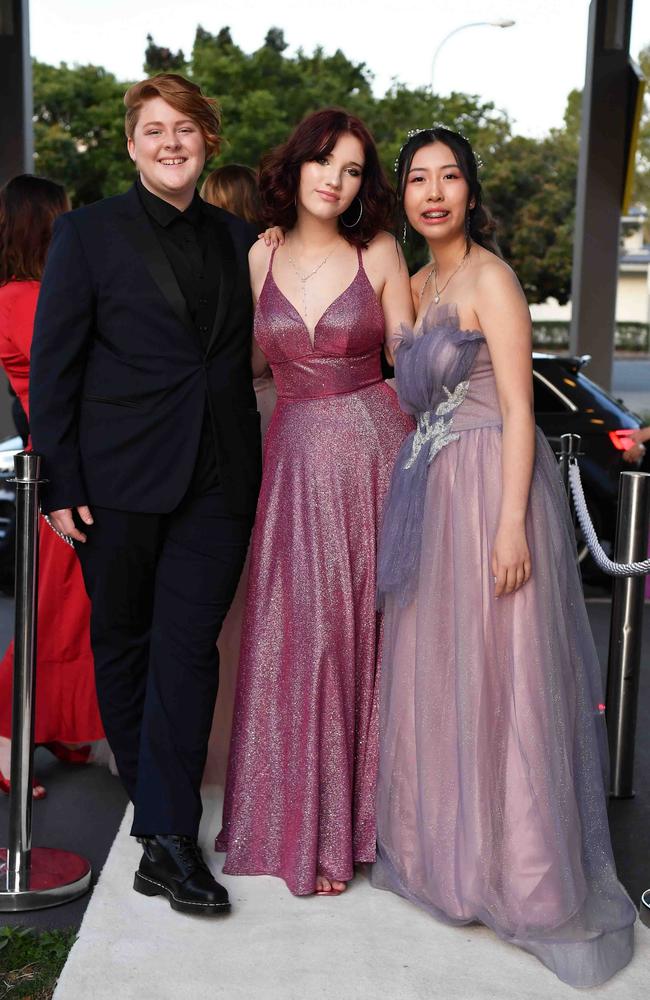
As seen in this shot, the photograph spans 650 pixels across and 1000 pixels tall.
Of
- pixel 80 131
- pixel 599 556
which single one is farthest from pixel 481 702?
pixel 80 131

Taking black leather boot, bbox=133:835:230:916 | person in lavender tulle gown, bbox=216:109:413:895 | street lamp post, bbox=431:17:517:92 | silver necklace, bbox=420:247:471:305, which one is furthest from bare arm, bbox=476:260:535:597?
street lamp post, bbox=431:17:517:92

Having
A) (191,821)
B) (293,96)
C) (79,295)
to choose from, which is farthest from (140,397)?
(293,96)

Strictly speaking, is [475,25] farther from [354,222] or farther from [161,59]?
[354,222]

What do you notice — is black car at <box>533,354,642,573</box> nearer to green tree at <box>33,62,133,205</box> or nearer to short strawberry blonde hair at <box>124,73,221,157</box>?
short strawberry blonde hair at <box>124,73,221,157</box>

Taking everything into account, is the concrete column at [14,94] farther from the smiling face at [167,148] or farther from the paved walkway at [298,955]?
the paved walkway at [298,955]

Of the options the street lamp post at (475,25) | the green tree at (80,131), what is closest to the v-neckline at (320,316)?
the street lamp post at (475,25)

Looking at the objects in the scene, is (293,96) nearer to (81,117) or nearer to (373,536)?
(81,117)

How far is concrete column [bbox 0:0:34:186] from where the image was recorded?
11828 millimetres

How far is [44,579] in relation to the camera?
470 cm

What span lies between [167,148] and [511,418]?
1.23 meters

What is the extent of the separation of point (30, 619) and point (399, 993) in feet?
4.86

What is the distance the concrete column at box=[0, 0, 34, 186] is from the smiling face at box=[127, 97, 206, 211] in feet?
28.2

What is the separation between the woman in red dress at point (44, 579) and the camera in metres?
4.59

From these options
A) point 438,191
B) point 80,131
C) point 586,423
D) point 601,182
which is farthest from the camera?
point 80,131
